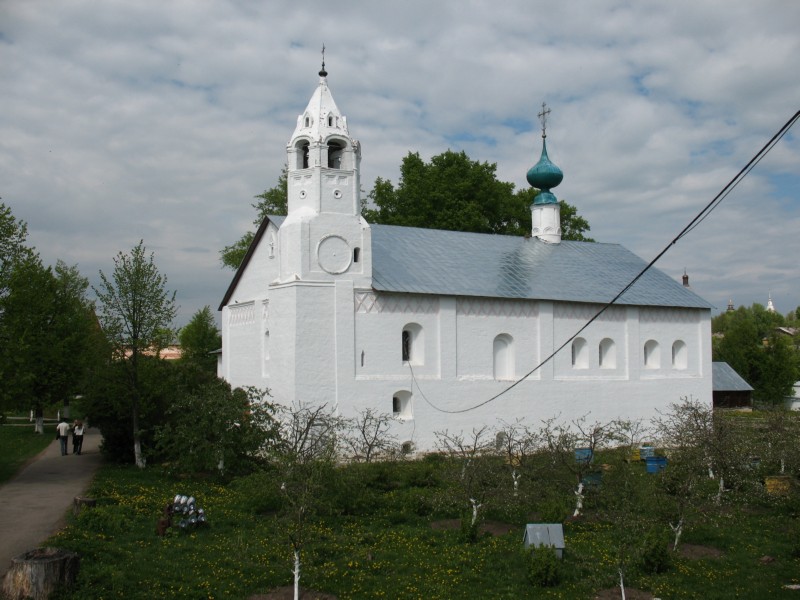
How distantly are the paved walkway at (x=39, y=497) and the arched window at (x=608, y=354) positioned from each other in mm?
17157

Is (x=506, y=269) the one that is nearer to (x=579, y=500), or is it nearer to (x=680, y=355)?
(x=680, y=355)

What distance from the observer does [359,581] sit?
11078 millimetres

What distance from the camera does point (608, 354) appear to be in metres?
27.2

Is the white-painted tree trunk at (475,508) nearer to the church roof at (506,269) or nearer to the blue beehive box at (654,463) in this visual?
the blue beehive box at (654,463)

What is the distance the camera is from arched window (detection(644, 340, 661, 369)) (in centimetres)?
2820

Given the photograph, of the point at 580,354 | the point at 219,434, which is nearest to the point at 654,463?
the point at 580,354

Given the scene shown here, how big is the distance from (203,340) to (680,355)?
1184 inches

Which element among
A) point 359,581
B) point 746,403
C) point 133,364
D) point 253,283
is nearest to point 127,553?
point 359,581

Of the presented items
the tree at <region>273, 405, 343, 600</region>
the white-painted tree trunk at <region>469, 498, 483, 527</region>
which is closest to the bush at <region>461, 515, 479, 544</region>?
the white-painted tree trunk at <region>469, 498, 483, 527</region>

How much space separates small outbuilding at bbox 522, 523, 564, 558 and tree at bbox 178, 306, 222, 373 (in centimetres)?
3503

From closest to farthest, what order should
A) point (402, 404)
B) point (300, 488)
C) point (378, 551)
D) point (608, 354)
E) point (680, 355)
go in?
point (300, 488)
point (378, 551)
point (402, 404)
point (608, 354)
point (680, 355)

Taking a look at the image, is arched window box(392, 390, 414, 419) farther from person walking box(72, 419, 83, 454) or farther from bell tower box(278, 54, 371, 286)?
person walking box(72, 419, 83, 454)

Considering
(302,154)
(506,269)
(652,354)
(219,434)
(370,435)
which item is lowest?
(370,435)

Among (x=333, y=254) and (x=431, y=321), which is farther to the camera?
(x=431, y=321)
